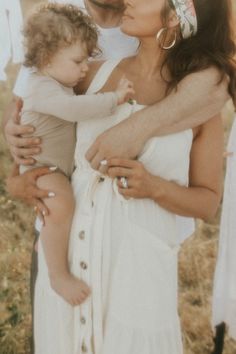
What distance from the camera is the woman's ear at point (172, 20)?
151 cm

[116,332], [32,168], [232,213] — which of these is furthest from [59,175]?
[232,213]

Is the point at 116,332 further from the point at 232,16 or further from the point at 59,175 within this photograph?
the point at 232,16

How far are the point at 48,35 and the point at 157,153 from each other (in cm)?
39

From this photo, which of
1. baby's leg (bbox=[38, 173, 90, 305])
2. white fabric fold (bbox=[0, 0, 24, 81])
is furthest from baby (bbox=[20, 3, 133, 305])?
white fabric fold (bbox=[0, 0, 24, 81])

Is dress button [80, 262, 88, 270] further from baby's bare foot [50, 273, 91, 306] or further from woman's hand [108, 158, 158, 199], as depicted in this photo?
woman's hand [108, 158, 158, 199]

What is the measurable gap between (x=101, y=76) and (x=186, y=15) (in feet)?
0.86

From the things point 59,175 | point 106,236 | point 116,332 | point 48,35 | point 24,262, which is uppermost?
point 48,35

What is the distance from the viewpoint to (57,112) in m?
1.47

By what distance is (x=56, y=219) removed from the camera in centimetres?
154

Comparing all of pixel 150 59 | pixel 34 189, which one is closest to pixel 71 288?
pixel 34 189

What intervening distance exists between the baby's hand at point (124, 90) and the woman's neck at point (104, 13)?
0.24 meters

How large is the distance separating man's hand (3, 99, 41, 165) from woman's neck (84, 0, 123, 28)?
325mm

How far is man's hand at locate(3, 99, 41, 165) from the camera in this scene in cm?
152


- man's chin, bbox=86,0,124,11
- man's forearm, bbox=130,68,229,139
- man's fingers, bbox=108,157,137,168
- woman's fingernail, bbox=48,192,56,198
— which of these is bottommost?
woman's fingernail, bbox=48,192,56,198
